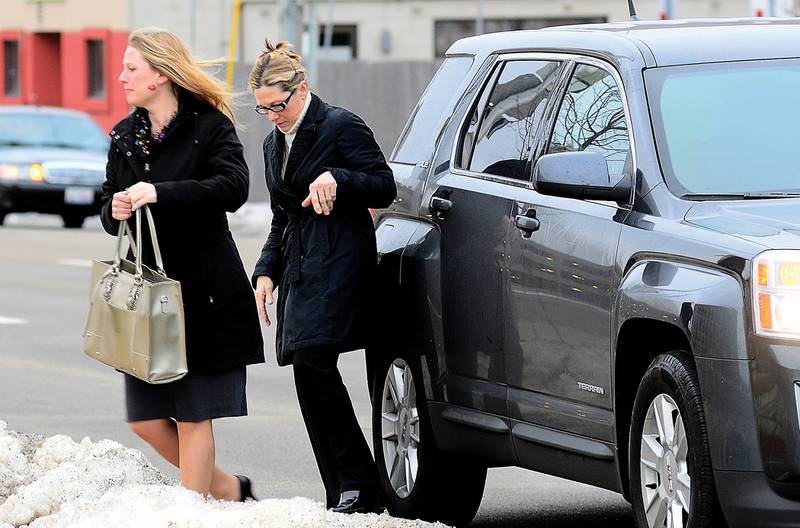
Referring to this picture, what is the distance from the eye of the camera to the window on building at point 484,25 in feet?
127

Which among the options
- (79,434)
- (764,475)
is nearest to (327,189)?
(764,475)

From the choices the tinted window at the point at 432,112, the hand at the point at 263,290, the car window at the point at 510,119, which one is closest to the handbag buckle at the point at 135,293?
the hand at the point at 263,290

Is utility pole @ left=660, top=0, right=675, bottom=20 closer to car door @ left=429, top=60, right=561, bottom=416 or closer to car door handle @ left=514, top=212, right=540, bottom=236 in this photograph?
car door @ left=429, top=60, right=561, bottom=416

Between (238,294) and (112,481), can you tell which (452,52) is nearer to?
(238,294)

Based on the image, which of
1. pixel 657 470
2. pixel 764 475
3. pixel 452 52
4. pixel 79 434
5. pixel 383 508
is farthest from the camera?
pixel 79 434

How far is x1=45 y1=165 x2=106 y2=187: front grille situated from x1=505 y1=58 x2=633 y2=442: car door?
20246mm

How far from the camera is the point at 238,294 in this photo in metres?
6.70

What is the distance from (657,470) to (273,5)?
117 feet

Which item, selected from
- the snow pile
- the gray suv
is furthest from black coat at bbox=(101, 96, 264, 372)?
the gray suv

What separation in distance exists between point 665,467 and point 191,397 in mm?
1843

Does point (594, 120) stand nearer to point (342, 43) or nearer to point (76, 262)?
point (76, 262)

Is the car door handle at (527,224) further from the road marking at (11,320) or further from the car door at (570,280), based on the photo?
the road marking at (11,320)

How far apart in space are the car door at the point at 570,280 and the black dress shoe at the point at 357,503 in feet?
2.77

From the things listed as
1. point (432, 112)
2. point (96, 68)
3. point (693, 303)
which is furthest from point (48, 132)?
point (693, 303)
